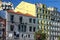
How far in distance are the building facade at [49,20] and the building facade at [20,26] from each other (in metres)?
0.95

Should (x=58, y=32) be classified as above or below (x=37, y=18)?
below

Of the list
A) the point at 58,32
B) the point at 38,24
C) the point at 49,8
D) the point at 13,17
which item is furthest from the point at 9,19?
the point at 58,32

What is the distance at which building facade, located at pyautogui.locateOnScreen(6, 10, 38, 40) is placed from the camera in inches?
637

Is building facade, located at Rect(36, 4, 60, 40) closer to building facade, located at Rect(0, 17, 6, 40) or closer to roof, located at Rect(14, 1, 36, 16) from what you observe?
roof, located at Rect(14, 1, 36, 16)

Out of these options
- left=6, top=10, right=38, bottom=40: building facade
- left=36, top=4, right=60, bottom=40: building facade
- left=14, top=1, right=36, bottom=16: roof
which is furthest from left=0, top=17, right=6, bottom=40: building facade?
left=36, top=4, right=60, bottom=40: building facade

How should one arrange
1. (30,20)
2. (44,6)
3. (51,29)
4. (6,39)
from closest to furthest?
(6,39) → (30,20) → (44,6) → (51,29)

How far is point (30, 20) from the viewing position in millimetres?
18031

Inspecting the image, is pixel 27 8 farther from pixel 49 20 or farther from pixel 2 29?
pixel 2 29

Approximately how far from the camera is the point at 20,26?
17.1 metres

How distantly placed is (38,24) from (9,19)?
3.55 m

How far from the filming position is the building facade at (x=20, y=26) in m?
16.2

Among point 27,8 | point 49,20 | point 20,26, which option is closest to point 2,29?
point 20,26

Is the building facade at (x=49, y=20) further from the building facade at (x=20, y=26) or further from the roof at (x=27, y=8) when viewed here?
the building facade at (x=20, y=26)

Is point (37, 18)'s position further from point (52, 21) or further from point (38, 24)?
point (52, 21)
